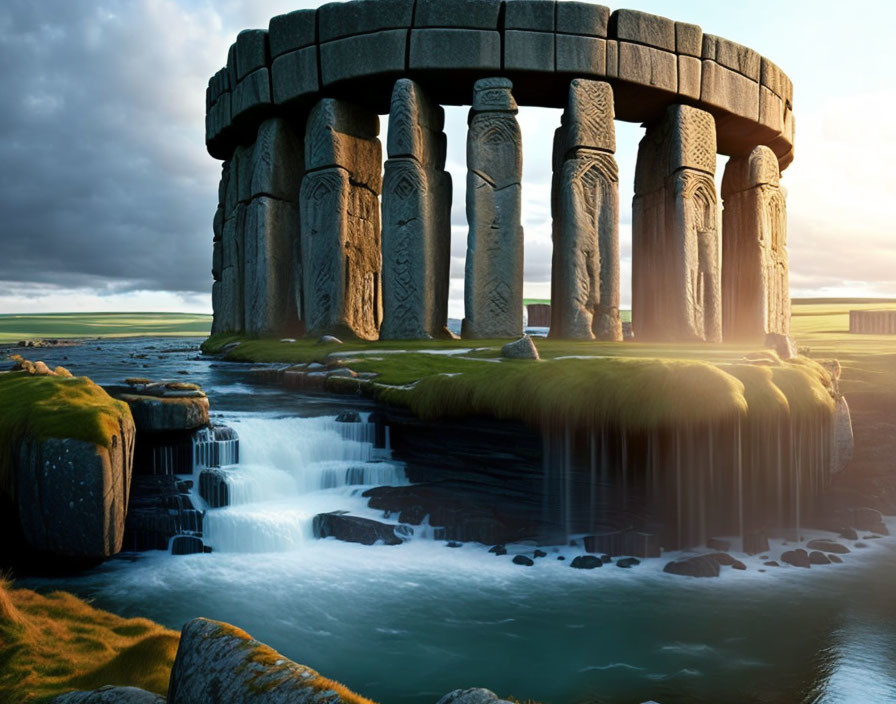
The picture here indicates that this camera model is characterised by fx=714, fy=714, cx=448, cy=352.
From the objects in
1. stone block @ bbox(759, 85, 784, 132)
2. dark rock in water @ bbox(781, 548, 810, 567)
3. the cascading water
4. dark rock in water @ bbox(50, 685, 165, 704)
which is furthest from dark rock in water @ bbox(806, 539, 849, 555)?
stone block @ bbox(759, 85, 784, 132)

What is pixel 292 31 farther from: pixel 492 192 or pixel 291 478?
pixel 291 478

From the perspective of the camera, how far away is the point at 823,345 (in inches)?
657

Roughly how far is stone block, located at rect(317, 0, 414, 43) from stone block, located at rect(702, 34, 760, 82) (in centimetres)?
647

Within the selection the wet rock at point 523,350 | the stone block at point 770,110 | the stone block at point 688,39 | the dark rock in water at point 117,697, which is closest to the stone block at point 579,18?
the stone block at point 688,39

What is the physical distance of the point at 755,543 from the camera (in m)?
7.10

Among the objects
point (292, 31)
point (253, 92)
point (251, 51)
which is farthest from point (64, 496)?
point (251, 51)

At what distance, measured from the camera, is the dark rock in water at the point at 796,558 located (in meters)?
6.70

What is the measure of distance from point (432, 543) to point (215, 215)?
59.1 ft

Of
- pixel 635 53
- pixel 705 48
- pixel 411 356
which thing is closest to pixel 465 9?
pixel 635 53

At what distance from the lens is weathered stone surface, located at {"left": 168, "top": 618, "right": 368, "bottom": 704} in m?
2.65

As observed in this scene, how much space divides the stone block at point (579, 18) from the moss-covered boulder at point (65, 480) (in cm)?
1153

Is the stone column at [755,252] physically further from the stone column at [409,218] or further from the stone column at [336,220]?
the stone column at [336,220]

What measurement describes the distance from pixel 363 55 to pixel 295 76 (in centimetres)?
178

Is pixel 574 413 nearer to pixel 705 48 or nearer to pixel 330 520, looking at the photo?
pixel 330 520
